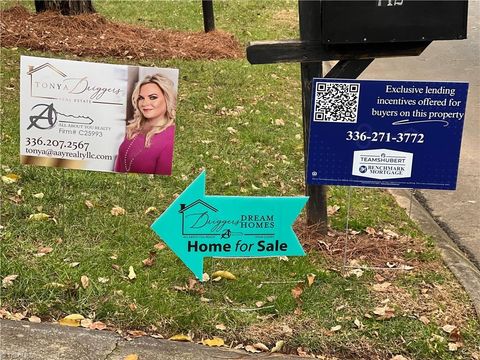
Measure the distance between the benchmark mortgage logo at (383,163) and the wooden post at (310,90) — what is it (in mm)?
457

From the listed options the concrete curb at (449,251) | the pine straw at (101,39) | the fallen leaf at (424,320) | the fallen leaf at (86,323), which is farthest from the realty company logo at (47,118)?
the pine straw at (101,39)

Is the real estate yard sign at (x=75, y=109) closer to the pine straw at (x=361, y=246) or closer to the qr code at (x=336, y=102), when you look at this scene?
the qr code at (x=336, y=102)

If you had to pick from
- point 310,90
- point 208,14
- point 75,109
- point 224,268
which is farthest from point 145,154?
point 208,14

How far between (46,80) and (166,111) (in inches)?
32.2

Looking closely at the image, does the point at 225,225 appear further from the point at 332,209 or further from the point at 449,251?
the point at 449,251

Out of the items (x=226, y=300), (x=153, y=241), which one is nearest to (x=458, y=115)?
(x=226, y=300)

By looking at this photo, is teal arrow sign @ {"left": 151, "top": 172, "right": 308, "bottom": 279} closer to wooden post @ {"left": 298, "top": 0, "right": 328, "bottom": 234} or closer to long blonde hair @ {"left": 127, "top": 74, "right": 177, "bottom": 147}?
wooden post @ {"left": 298, "top": 0, "right": 328, "bottom": 234}

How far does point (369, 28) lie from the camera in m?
3.63

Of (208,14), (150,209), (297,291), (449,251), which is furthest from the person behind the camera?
(208,14)

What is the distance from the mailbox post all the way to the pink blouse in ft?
2.89

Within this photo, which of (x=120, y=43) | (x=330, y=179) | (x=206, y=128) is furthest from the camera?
(x=120, y=43)

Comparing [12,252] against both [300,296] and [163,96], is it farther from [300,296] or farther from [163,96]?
[300,296]

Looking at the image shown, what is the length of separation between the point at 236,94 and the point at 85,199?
3.39 m

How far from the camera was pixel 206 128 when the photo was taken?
6.73m
